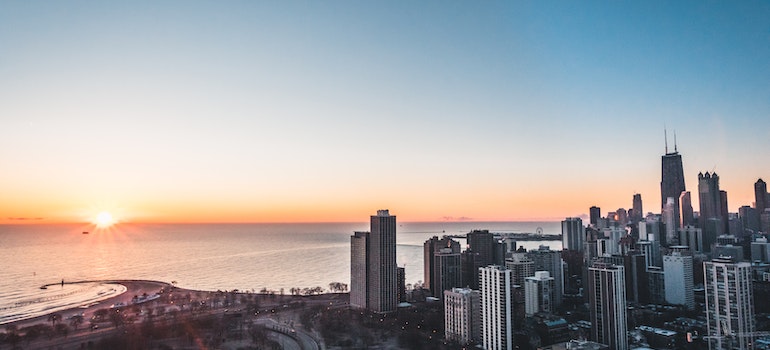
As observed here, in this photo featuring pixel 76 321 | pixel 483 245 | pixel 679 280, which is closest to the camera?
pixel 76 321

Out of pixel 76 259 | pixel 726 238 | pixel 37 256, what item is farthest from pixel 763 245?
pixel 37 256

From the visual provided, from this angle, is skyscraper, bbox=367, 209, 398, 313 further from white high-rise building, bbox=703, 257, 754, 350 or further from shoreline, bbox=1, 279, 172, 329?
white high-rise building, bbox=703, 257, 754, 350

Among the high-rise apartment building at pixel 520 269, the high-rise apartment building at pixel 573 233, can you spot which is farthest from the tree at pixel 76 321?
the high-rise apartment building at pixel 573 233

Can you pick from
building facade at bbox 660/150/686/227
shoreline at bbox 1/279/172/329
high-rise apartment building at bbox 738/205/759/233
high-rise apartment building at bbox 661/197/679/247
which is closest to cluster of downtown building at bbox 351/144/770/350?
high-rise apartment building at bbox 661/197/679/247

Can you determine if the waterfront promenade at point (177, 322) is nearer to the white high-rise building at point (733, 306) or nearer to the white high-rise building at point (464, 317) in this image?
the white high-rise building at point (464, 317)

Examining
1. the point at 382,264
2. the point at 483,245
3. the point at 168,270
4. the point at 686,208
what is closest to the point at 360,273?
the point at 382,264

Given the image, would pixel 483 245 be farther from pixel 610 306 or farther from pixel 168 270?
pixel 168 270
